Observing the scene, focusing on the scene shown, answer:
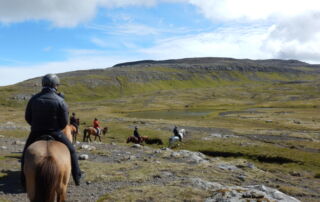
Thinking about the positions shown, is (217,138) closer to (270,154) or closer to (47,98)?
(270,154)

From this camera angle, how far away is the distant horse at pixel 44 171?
27.2ft

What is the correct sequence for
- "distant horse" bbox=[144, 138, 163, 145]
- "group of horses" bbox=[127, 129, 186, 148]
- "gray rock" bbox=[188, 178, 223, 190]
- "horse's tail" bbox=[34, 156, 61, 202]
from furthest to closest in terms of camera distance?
"distant horse" bbox=[144, 138, 163, 145], "group of horses" bbox=[127, 129, 186, 148], "gray rock" bbox=[188, 178, 223, 190], "horse's tail" bbox=[34, 156, 61, 202]

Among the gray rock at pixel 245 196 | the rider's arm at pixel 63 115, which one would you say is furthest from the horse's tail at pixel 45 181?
the gray rock at pixel 245 196

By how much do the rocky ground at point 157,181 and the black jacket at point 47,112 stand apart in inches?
278

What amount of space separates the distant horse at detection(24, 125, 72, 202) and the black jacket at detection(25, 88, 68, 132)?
0.90 meters

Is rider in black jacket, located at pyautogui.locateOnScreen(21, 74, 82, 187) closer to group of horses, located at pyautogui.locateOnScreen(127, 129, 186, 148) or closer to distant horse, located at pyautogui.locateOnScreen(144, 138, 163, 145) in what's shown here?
group of horses, located at pyautogui.locateOnScreen(127, 129, 186, 148)

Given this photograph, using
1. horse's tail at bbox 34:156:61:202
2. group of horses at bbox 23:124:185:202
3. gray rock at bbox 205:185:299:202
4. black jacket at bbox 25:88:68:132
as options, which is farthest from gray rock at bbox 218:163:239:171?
horse's tail at bbox 34:156:61:202

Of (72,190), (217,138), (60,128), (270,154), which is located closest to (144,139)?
(217,138)

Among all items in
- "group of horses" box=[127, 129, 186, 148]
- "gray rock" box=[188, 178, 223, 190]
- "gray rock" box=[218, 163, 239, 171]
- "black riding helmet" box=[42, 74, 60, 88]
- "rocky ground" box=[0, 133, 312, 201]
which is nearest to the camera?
"black riding helmet" box=[42, 74, 60, 88]

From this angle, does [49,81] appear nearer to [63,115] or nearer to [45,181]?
[63,115]

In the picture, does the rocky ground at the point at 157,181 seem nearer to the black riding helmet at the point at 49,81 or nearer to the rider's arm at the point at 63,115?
the rider's arm at the point at 63,115

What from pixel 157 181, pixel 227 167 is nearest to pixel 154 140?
pixel 227 167

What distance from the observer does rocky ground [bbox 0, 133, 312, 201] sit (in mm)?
15297

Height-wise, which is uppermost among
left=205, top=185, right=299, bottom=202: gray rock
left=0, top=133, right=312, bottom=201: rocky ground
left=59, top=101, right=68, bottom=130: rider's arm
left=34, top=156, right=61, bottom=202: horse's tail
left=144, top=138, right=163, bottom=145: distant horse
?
left=59, top=101, right=68, bottom=130: rider's arm
